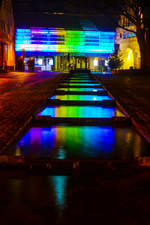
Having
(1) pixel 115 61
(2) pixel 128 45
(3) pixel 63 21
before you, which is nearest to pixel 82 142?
(1) pixel 115 61

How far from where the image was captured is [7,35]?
134 feet

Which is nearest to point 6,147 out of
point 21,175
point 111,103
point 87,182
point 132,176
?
point 21,175

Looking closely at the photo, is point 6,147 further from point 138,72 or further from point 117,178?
point 138,72

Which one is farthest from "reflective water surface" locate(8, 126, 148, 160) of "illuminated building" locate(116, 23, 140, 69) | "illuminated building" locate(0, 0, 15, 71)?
"illuminated building" locate(116, 23, 140, 69)

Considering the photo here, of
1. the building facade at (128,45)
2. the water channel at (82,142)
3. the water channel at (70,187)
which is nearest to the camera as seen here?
the water channel at (70,187)

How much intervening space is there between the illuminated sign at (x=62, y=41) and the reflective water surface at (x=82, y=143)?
4349 centimetres

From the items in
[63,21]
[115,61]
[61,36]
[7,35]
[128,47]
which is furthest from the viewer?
[63,21]

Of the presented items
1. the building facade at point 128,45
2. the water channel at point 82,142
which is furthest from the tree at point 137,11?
the water channel at point 82,142

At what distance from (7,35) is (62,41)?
9.84m

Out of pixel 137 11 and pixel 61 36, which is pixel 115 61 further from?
pixel 137 11

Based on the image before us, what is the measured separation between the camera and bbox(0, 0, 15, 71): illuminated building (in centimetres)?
3776

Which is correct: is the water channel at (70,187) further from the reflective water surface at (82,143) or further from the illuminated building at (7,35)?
the illuminated building at (7,35)

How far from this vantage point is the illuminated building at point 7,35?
124ft

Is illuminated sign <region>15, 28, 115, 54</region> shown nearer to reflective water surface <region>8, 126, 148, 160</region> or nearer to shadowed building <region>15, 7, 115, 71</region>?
shadowed building <region>15, 7, 115, 71</region>
